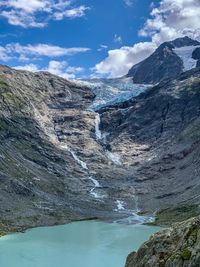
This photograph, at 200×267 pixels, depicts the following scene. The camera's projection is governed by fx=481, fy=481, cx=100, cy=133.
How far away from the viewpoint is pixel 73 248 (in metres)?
101

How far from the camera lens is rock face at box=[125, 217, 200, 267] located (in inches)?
830

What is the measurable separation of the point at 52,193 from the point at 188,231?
163 m

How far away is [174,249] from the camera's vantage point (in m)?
24.1

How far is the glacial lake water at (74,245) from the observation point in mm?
83250

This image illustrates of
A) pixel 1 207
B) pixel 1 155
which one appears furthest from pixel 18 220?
pixel 1 155

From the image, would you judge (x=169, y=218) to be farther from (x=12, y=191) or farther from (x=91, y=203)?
(x=12, y=191)

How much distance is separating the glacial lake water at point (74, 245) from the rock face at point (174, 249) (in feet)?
167

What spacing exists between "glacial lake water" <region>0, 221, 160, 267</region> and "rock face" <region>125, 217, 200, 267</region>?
5095 cm

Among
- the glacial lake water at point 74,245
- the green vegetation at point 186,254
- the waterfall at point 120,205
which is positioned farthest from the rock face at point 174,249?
the waterfall at point 120,205

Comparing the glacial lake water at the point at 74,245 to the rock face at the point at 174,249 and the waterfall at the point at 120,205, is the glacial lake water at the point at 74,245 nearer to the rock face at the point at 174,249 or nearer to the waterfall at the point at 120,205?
the waterfall at the point at 120,205

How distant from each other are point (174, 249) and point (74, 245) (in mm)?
84858

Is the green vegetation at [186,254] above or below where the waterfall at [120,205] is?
below

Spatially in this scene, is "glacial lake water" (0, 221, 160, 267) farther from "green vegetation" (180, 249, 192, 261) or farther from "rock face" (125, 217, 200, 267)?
"green vegetation" (180, 249, 192, 261)

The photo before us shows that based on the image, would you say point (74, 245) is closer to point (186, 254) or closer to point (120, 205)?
point (120, 205)
